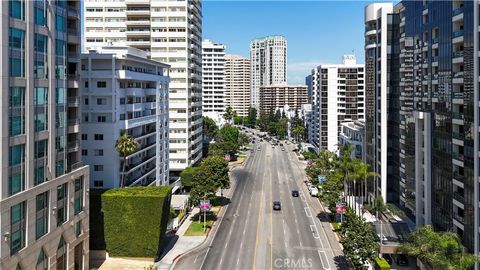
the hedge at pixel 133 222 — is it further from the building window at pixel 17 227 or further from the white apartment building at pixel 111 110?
the building window at pixel 17 227

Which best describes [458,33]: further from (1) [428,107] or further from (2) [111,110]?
(2) [111,110]

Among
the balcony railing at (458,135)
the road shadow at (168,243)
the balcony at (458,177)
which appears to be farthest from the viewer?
the road shadow at (168,243)

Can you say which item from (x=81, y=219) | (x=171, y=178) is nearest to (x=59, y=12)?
(x=81, y=219)

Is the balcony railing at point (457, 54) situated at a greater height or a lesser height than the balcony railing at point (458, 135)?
greater

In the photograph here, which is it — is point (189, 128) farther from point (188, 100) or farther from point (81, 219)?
point (81, 219)

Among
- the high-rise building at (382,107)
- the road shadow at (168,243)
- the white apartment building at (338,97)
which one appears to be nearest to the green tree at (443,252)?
the road shadow at (168,243)

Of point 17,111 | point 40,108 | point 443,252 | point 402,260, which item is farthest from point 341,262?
point 17,111

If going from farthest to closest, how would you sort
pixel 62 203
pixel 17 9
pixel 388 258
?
pixel 388 258 → pixel 62 203 → pixel 17 9
